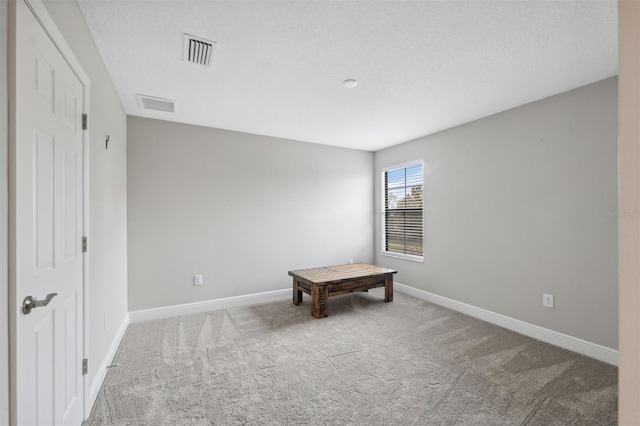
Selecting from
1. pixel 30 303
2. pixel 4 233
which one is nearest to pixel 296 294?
pixel 30 303

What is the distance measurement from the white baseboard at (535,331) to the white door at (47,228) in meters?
3.76

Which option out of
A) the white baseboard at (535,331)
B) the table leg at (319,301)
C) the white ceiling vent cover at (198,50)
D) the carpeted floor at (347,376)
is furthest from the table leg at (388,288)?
the white ceiling vent cover at (198,50)

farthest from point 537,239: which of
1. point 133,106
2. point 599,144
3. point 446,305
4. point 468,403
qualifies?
point 133,106

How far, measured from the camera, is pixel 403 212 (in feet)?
15.7

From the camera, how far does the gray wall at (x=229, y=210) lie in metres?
3.51

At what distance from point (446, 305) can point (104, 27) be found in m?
4.40

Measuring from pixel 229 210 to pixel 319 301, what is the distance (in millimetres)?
1721

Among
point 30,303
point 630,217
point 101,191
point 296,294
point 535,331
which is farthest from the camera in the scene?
point 296,294

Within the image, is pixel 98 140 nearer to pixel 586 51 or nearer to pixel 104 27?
pixel 104 27

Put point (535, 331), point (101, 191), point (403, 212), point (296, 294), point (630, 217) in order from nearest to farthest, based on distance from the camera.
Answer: point (630, 217) < point (101, 191) < point (535, 331) < point (296, 294) < point (403, 212)

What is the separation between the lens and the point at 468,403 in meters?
1.96

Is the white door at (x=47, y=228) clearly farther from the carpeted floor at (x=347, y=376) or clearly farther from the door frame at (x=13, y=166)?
the carpeted floor at (x=347, y=376)

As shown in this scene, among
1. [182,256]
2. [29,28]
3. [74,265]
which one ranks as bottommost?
[182,256]

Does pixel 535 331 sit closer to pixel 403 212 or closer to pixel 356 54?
pixel 403 212
